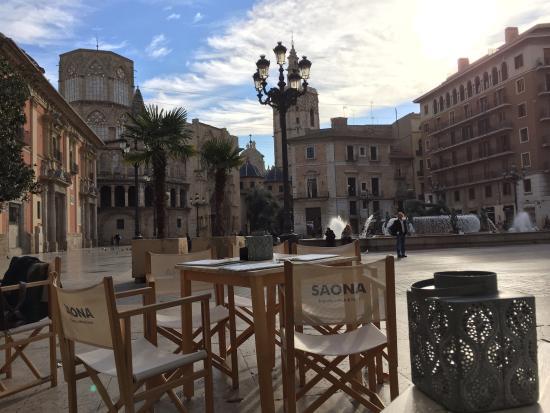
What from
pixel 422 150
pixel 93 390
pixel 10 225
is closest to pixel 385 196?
pixel 422 150

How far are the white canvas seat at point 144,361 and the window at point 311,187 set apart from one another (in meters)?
52.0

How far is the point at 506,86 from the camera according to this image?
44938 mm

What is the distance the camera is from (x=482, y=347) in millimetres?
1264

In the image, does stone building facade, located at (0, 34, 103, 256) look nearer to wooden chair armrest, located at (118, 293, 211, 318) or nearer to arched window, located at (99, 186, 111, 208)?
arched window, located at (99, 186, 111, 208)

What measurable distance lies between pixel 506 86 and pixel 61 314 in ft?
163

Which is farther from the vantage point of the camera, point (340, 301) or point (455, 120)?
point (455, 120)

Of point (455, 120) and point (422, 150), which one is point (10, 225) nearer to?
point (455, 120)

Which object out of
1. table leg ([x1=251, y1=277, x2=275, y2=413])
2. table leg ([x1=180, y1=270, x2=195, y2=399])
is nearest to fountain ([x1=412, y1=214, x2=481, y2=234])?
table leg ([x1=180, y1=270, x2=195, y2=399])

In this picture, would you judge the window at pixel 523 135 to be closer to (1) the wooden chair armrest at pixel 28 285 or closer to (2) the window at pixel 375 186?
(2) the window at pixel 375 186

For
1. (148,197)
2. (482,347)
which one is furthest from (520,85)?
(482,347)

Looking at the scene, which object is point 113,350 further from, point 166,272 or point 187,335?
point 166,272

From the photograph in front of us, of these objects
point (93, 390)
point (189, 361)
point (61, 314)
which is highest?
point (61, 314)

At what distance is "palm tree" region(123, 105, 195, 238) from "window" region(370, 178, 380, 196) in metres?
46.4

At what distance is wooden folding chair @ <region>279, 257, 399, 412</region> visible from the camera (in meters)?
2.51
